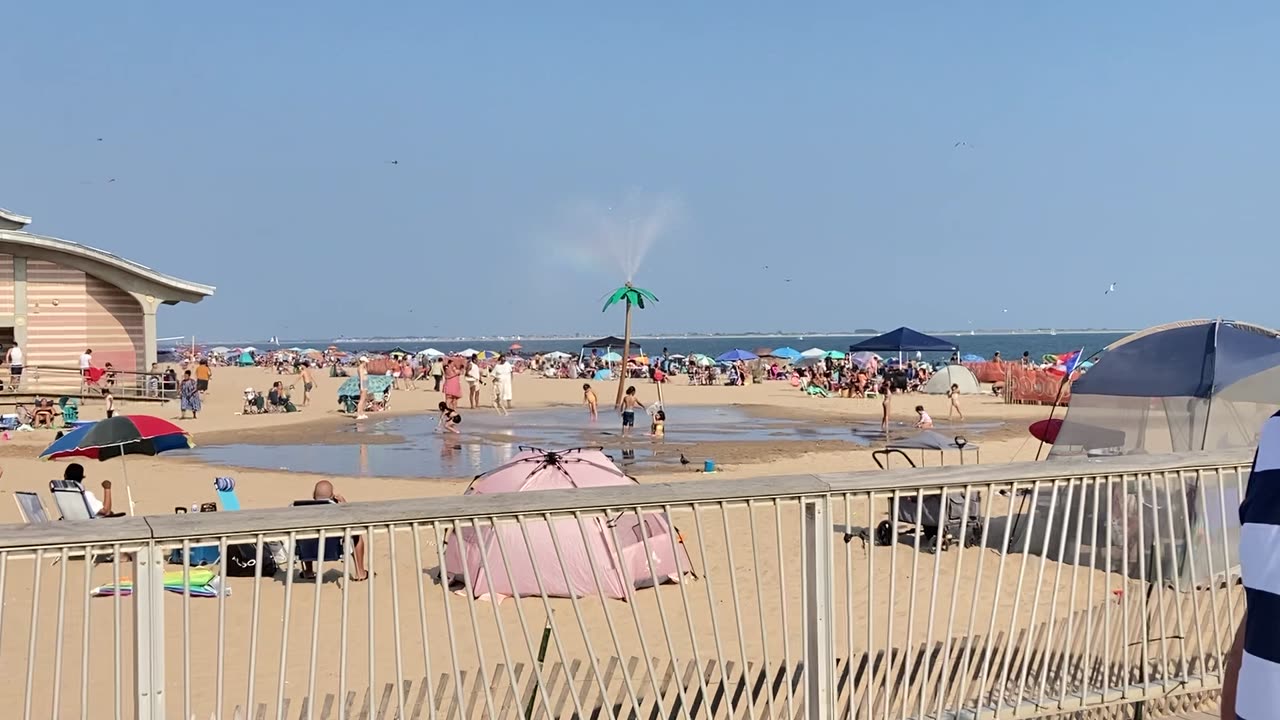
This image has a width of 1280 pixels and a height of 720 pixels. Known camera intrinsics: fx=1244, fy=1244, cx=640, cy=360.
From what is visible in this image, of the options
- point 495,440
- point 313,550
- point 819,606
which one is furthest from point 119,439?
point 495,440

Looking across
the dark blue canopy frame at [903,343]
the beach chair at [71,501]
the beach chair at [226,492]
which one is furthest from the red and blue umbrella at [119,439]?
the dark blue canopy frame at [903,343]

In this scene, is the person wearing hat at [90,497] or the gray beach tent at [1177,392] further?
the person wearing hat at [90,497]

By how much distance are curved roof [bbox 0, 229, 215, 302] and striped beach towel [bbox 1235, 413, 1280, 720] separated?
3288 centimetres

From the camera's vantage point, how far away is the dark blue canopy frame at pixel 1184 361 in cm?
990

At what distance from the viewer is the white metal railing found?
3.53 m

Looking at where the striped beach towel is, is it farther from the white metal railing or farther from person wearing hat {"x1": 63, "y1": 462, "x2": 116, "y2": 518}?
person wearing hat {"x1": 63, "y1": 462, "x2": 116, "y2": 518}

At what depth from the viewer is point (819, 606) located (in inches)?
166

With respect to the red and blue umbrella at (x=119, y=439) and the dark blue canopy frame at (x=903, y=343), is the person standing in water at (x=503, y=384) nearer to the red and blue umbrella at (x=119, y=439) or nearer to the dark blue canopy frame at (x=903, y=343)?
the dark blue canopy frame at (x=903, y=343)

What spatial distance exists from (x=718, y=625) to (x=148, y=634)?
2408mm

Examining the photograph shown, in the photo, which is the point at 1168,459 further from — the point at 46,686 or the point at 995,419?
the point at 995,419

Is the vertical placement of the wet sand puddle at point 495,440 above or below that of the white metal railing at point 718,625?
below

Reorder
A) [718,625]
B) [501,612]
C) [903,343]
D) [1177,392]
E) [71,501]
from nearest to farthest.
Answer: [718,625], [501,612], [1177,392], [71,501], [903,343]

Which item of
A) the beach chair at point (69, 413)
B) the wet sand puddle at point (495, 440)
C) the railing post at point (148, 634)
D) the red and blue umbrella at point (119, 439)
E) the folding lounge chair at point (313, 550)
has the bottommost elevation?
the wet sand puddle at point (495, 440)

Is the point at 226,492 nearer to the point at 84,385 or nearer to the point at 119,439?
the point at 119,439
